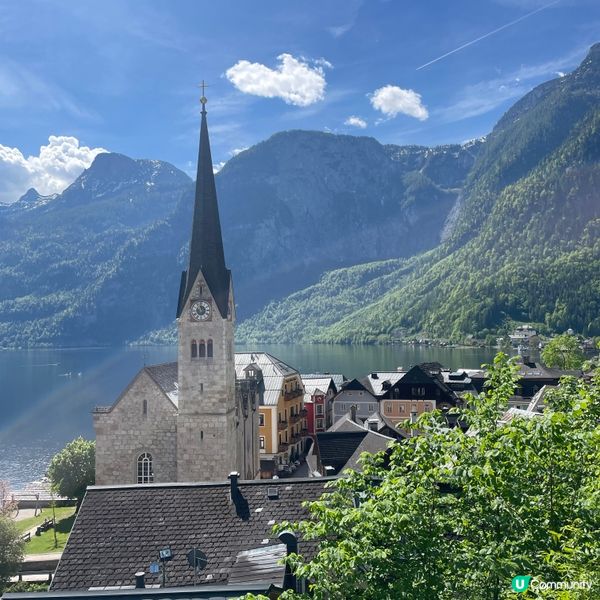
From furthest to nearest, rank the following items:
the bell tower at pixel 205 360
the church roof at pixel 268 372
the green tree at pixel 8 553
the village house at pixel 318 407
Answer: the village house at pixel 318 407
the church roof at pixel 268 372
the bell tower at pixel 205 360
the green tree at pixel 8 553

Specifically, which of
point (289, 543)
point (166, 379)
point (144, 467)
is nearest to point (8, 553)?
point (144, 467)

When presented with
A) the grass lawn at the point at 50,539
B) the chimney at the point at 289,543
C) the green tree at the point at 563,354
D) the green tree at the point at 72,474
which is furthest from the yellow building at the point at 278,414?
the green tree at the point at 563,354

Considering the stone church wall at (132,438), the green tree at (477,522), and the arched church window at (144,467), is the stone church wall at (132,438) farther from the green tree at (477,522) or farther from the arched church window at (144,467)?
the green tree at (477,522)

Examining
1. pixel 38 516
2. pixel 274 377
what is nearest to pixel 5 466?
pixel 38 516

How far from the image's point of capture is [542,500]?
12.1 meters

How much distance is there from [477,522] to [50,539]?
1815 inches

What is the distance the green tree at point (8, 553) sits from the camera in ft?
121

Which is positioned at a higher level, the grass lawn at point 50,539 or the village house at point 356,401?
the village house at point 356,401

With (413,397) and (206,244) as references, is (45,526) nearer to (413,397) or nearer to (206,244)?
(206,244)

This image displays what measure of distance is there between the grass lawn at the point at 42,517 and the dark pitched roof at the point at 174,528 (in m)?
35.0

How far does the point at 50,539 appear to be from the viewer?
48969 millimetres

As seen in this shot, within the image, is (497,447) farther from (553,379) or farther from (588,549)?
(553,379)

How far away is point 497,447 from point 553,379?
98.1 metres

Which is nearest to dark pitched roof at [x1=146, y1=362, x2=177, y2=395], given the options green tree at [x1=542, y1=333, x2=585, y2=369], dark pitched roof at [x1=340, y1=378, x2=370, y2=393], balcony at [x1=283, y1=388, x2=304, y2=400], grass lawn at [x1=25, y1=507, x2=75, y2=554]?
grass lawn at [x1=25, y1=507, x2=75, y2=554]
